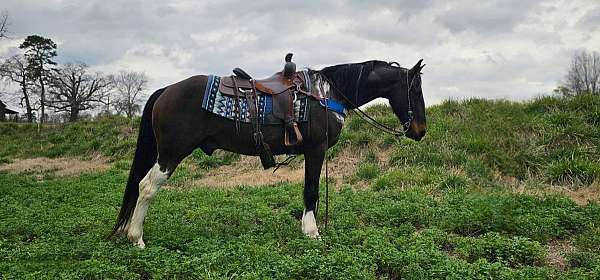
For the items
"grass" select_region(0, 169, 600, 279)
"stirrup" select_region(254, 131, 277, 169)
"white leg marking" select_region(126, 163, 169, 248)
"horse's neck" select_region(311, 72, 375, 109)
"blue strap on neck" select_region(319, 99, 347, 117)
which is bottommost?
"grass" select_region(0, 169, 600, 279)

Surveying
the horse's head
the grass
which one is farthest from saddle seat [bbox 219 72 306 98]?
the grass

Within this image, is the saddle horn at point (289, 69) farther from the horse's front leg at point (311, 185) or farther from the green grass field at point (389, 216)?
the green grass field at point (389, 216)

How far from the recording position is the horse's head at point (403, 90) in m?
5.89

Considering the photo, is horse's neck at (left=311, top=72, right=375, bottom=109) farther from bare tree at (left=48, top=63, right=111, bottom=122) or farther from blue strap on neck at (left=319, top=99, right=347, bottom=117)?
bare tree at (left=48, top=63, right=111, bottom=122)

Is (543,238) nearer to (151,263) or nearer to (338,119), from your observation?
(338,119)

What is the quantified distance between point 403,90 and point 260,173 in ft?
22.0

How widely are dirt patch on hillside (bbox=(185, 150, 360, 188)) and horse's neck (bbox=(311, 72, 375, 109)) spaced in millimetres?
4397

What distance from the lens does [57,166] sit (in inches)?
629

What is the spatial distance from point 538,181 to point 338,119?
5312 mm

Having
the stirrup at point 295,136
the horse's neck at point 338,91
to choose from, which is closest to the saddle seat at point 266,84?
the horse's neck at point 338,91

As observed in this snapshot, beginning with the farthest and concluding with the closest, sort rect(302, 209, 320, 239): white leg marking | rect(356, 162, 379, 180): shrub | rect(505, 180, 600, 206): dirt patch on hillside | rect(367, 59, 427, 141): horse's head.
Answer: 1. rect(356, 162, 379, 180): shrub
2. rect(505, 180, 600, 206): dirt patch on hillside
3. rect(367, 59, 427, 141): horse's head
4. rect(302, 209, 320, 239): white leg marking

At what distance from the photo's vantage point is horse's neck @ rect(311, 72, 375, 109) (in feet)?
18.9

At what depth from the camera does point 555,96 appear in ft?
40.1

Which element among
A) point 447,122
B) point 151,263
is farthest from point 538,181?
point 151,263
